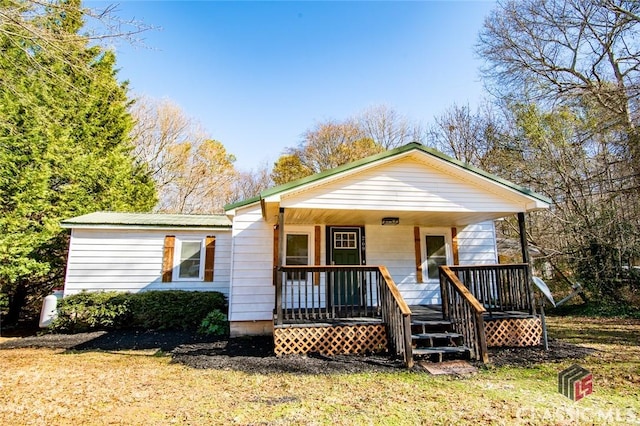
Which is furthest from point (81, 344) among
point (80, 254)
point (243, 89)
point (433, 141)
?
point (433, 141)

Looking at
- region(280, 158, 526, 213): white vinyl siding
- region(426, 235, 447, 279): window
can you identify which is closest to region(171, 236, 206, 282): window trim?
region(280, 158, 526, 213): white vinyl siding

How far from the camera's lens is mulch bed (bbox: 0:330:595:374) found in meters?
5.48

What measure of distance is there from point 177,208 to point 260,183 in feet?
24.2

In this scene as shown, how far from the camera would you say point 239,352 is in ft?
21.1

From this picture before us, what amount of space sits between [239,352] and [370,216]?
13.3 ft

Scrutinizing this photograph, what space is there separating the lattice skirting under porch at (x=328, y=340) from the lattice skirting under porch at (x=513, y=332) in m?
2.22

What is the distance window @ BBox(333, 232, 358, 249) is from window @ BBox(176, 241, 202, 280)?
4.17 metres

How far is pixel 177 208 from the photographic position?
21000 mm

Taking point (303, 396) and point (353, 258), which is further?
point (353, 258)

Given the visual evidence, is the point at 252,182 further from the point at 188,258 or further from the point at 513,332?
the point at 513,332

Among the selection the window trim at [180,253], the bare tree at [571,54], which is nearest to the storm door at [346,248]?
the window trim at [180,253]

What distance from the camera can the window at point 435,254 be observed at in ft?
29.7

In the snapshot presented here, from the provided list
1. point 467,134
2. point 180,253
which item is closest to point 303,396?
point 180,253

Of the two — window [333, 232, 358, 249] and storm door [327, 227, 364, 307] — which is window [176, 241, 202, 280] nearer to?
storm door [327, 227, 364, 307]
